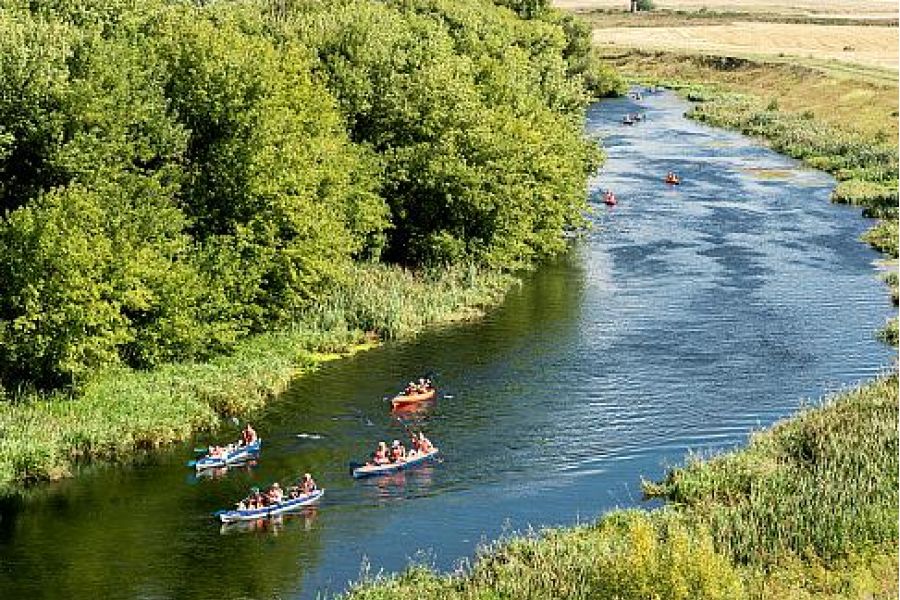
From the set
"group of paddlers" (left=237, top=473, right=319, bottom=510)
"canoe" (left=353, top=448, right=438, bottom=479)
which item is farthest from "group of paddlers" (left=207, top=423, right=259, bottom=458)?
"canoe" (left=353, top=448, right=438, bottom=479)

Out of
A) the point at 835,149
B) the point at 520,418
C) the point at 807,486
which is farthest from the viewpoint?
the point at 835,149

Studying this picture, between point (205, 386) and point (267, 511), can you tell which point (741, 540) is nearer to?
point (267, 511)

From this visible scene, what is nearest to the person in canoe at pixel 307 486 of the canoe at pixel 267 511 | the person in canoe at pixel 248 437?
the canoe at pixel 267 511

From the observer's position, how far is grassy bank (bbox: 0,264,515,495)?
43500mm

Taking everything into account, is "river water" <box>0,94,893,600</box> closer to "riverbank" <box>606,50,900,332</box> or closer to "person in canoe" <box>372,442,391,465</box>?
"person in canoe" <box>372,442,391,465</box>

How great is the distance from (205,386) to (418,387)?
26.7ft

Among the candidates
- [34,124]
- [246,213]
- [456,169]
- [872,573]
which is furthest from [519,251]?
[872,573]

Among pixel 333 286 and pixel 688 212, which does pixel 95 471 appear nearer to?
pixel 333 286

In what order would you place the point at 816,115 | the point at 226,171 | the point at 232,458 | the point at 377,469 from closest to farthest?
the point at 377,469
the point at 232,458
the point at 226,171
the point at 816,115

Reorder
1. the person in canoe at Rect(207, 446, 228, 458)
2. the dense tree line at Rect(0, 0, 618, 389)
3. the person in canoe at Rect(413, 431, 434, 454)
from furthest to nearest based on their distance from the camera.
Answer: the dense tree line at Rect(0, 0, 618, 389), the person in canoe at Rect(413, 431, 434, 454), the person in canoe at Rect(207, 446, 228, 458)

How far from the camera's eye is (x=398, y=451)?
43.8m

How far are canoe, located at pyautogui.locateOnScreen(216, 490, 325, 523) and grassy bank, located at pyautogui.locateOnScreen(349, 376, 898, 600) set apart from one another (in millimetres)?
6585

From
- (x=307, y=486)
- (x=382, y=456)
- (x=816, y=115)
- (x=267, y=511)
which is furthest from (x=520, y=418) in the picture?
(x=816, y=115)

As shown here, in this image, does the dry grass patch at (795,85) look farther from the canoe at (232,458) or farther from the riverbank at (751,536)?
the canoe at (232,458)
